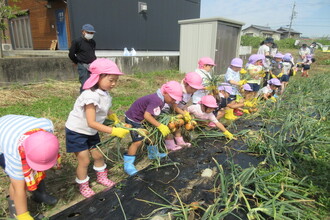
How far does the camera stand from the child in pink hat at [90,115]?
1.86 m

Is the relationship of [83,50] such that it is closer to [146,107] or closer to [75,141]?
[146,107]

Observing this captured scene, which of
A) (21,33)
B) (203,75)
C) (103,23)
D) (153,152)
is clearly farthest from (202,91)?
(21,33)

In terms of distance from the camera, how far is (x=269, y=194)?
1707 millimetres

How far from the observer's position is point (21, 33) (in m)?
12.1

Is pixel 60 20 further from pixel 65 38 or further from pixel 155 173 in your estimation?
pixel 155 173

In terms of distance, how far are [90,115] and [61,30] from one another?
9.77m

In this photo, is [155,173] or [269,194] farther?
[155,173]

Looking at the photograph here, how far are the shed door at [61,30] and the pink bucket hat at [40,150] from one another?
9.81 meters

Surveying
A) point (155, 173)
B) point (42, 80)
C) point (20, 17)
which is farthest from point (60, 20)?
point (155, 173)

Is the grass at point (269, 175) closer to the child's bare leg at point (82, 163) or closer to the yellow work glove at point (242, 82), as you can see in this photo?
the child's bare leg at point (82, 163)

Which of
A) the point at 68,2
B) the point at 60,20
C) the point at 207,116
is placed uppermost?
the point at 68,2

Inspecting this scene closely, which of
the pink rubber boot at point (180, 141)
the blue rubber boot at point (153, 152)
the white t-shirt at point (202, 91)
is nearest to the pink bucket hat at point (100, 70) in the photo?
the blue rubber boot at point (153, 152)

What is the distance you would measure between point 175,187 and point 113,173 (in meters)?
0.89

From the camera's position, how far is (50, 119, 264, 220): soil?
1590mm
